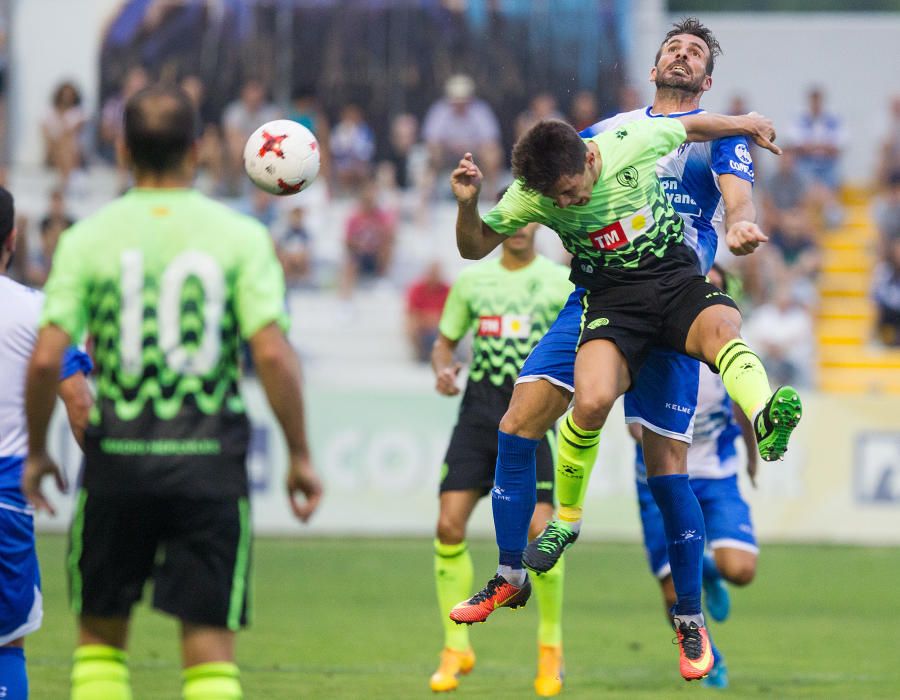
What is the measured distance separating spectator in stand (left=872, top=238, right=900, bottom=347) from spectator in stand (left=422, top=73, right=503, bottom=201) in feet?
15.8

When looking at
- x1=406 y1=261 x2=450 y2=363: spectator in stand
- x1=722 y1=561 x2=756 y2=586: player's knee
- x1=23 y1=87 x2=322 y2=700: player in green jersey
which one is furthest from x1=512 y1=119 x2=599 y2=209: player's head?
x1=406 y1=261 x2=450 y2=363: spectator in stand

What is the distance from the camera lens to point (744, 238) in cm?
651

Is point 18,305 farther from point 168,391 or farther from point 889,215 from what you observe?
point 889,215

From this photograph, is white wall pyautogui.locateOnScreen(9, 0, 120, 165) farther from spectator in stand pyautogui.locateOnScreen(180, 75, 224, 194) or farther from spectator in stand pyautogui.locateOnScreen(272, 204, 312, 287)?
spectator in stand pyautogui.locateOnScreen(272, 204, 312, 287)

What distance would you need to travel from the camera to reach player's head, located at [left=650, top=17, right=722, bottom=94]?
7270 mm

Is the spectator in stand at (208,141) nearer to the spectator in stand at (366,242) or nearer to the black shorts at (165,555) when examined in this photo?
the spectator in stand at (366,242)

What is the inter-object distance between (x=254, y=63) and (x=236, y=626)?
15870 millimetres

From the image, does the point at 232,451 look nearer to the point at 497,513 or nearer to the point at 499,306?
the point at 497,513

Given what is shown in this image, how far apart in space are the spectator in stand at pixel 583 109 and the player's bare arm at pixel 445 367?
8.68 meters

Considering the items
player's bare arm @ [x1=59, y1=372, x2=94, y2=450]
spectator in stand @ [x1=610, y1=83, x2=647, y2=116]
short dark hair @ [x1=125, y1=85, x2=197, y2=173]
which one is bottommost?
player's bare arm @ [x1=59, y1=372, x2=94, y2=450]

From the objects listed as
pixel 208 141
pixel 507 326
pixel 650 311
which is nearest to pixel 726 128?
pixel 650 311

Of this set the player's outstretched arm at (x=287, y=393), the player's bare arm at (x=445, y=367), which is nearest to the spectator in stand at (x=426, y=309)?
the player's bare arm at (x=445, y=367)

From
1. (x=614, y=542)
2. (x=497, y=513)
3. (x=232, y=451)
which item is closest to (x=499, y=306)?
(x=497, y=513)

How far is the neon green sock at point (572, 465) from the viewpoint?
278 inches
